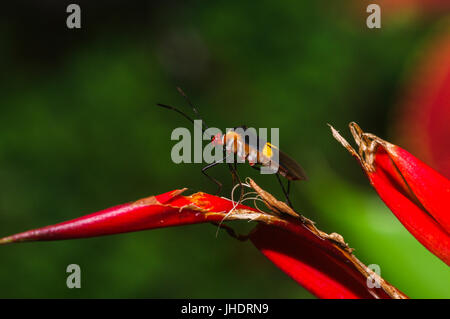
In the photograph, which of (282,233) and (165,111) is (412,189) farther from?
(165,111)

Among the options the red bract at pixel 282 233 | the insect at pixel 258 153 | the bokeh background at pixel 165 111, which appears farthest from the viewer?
the bokeh background at pixel 165 111

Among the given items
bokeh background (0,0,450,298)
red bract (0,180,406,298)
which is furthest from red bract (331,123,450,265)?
bokeh background (0,0,450,298)

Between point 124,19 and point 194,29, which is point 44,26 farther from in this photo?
point 194,29

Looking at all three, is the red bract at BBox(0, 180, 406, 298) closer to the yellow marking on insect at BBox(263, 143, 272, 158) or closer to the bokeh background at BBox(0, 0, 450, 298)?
the yellow marking on insect at BBox(263, 143, 272, 158)

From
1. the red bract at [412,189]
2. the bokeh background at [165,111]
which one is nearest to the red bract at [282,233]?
the red bract at [412,189]

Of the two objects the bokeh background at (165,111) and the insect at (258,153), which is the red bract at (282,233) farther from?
the bokeh background at (165,111)
